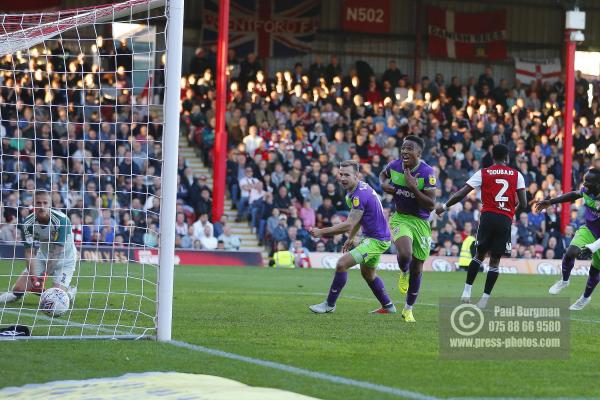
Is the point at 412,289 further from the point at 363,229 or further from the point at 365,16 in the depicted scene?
the point at 365,16

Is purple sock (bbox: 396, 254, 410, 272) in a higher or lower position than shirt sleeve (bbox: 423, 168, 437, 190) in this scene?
lower

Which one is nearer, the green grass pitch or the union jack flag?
the green grass pitch

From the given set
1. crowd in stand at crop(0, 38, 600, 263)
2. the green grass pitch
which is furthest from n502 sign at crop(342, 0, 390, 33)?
the green grass pitch

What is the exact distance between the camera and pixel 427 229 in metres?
13.0

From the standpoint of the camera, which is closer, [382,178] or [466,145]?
[382,178]

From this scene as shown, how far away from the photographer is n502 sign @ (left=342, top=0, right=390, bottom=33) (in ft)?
131

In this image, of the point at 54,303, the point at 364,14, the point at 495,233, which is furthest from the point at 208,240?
the point at 364,14

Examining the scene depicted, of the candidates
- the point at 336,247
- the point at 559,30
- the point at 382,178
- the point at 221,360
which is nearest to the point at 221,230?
the point at 336,247

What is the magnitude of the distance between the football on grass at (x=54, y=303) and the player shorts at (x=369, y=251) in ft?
10.7

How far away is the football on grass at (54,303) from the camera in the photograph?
11.9 metres

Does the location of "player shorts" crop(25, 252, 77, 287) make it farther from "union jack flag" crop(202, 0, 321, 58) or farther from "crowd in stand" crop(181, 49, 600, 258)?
"union jack flag" crop(202, 0, 321, 58)

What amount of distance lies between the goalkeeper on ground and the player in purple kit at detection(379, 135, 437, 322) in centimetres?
378

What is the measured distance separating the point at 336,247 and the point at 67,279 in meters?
15.0

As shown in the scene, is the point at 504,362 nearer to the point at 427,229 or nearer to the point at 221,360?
the point at 221,360
